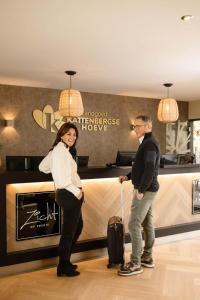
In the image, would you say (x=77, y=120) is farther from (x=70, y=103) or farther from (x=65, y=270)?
(x=65, y=270)

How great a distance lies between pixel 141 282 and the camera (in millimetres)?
3398

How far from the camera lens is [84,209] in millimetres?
4074

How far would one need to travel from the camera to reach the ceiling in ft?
9.48

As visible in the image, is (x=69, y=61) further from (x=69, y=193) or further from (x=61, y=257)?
(x=61, y=257)

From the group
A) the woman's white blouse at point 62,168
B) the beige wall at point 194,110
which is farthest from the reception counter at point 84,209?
the beige wall at point 194,110

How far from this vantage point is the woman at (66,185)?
3.23 metres

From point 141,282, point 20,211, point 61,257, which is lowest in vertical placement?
point 141,282

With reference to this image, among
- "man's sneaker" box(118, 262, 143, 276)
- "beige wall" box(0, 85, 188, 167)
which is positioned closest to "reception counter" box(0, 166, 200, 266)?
"man's sneaker" box(118, 262, 143, 276)

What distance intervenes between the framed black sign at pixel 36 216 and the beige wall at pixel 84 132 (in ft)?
10.0

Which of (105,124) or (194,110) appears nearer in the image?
(105,124)

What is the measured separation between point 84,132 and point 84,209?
3598 millimetres

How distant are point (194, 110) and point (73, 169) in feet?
20.9

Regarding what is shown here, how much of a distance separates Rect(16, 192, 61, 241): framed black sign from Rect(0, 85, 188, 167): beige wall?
10.0 feet

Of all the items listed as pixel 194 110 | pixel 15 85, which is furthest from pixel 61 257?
pixel 194 110
